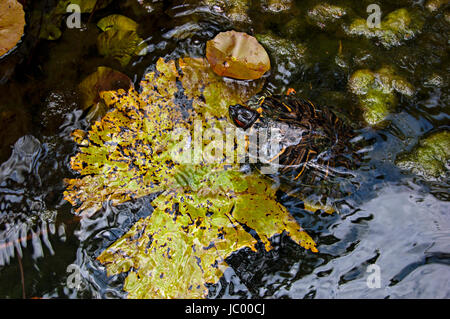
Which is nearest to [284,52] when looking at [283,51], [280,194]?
[283,51]

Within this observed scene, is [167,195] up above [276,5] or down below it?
below

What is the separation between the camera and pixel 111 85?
5.44ft

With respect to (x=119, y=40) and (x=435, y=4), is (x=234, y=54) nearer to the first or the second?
(x=119, y=40)

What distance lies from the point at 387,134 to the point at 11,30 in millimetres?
2140

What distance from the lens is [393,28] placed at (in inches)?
77.1

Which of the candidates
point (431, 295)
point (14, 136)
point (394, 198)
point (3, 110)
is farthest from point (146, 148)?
point (431, 295)

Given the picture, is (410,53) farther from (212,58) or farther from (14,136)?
(14,136)

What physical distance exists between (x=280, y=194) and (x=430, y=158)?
0.86 metres

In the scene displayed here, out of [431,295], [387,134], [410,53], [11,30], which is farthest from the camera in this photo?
[410,53]

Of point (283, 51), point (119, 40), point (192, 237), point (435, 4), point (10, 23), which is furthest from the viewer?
point (435, 4)

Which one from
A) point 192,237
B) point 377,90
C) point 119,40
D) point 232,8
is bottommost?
point 192,237

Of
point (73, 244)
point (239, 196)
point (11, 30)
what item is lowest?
point (73, 244)

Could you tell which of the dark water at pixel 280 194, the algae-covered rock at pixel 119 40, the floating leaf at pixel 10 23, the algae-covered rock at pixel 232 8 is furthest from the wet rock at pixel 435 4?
the floating leaf at pixel 10 23

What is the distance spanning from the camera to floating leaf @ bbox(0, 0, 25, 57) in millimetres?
1569
